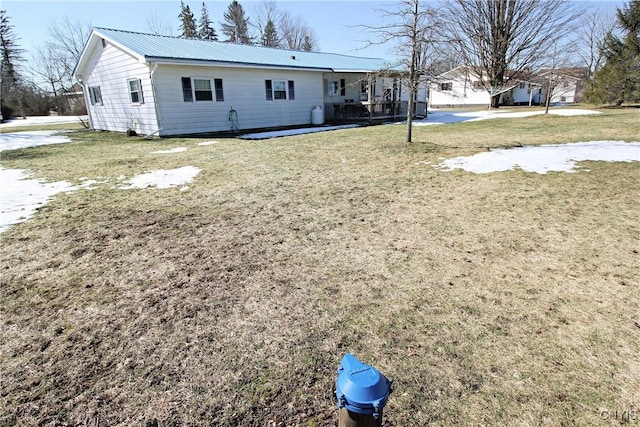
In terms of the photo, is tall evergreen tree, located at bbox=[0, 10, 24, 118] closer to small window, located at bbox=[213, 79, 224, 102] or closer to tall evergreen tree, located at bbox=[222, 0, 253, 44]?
tall evergreen tree, located at bbox=[222, 0, 253, 44]

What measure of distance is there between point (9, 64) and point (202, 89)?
41052 millimetres

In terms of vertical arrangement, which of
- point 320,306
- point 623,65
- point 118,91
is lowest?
point 320,306

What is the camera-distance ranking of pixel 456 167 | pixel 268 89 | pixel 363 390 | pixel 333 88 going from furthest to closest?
pixel 333 88, pixel 268 89, pixel 456 167, pixel 363 390

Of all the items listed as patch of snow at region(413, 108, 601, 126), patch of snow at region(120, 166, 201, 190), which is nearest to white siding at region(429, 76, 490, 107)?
patch of snow at region(413, 108, 601, 126)

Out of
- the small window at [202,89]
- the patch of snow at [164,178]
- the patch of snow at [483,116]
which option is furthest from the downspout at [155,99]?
the patch of snow at [483,116]

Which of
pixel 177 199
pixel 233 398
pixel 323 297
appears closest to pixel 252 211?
pixel 177 199

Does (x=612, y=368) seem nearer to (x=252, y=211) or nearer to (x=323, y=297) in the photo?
(x=323, y=297)

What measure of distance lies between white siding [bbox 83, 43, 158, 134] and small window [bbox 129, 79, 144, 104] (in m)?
0.16

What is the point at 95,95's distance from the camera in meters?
17.4

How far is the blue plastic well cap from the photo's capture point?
A: 3.69 ft

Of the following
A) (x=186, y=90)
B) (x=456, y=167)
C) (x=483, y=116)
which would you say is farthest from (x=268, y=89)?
(x=483, y=116)

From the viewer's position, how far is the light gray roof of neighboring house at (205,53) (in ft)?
42.7

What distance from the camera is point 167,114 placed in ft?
44.4

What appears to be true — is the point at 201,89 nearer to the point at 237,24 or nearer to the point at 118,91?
the point at 118,91
